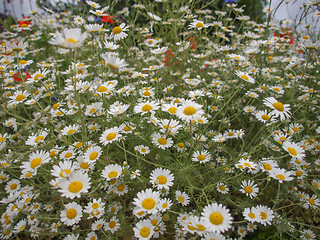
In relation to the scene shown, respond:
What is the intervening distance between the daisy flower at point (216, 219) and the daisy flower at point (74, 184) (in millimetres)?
634

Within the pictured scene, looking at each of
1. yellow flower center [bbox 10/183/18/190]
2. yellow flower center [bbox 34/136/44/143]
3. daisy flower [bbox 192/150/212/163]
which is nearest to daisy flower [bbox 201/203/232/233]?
daisy flower [bbox 192/150/212/163]

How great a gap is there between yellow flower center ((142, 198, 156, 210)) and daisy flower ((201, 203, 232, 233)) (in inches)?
10.9

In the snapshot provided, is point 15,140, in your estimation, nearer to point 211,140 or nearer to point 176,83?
point 176,83

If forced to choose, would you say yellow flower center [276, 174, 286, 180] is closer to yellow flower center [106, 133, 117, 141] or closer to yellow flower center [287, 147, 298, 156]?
yellow flower center [287, 147, 298, 156]

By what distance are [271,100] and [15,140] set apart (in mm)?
2621

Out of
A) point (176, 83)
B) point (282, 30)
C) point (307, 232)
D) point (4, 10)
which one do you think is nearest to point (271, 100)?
point (307, 232)

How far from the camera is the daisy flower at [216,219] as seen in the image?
1.01 m

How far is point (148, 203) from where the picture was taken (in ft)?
3.82

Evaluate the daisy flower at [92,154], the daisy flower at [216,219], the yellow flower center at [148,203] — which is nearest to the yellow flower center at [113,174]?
the daisy flower at [92,154]

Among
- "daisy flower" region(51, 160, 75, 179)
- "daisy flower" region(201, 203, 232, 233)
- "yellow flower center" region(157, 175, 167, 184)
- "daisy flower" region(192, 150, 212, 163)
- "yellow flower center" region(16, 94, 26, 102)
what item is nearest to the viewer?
"daisy flower" region(201, 203, 232, 233)

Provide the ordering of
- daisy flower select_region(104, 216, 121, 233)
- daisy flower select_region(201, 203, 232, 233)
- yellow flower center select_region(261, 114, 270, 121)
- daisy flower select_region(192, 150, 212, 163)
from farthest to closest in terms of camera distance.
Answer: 1. yellow flower center select_region(261, 114, 270, 121)
2. daisy flower select_region(192, 150, 212, 163)
3. daisy flower select_region(104, 216, 121, 233)
4. daisy flower select_region(201, 203, 232, 233)

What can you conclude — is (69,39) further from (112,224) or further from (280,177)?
(280,177)

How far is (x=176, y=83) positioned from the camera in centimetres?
266

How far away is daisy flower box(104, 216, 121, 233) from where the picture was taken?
145 cm
